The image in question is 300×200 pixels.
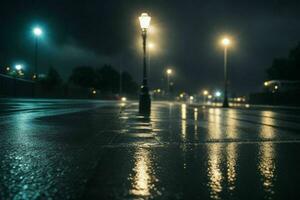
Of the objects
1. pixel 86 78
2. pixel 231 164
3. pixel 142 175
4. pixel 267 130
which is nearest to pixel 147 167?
pixel 142 175

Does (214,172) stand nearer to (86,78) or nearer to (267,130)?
(267,130)

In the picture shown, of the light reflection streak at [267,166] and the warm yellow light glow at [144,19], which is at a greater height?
the warm yellow light glow at [144,19]

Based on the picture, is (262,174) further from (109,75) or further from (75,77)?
(109,75)

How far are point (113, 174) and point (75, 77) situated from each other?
13446 cm

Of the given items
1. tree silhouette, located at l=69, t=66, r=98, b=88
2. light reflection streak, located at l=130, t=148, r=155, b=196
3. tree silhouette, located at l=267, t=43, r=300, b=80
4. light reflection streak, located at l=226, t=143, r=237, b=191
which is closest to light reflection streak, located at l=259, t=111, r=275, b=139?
light reflection streak, located at l=226, t=143, r=237, b=191

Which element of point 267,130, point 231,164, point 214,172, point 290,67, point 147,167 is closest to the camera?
point 214,172

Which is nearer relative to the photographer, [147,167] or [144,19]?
[147,167]

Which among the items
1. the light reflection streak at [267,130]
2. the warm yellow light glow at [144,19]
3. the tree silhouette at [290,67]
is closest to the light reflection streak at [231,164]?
the light reflection streak at [267,130]

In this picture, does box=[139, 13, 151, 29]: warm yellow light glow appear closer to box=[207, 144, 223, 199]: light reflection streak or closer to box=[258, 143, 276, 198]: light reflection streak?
box=[258, 143, 276, 198]: light reflection streak

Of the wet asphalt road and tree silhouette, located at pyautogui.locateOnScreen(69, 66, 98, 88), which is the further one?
tree silhouette, located at pyautogui.locateOnScreen(69, 66, 98, 88)

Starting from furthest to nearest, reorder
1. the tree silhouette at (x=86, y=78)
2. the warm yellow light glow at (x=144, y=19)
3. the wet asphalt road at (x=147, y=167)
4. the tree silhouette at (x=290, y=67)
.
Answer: the tree silhouette at (x=86, y=78) → the tree silhouette at (x=290, y=67) → the warm yellow light glow at (x=144, y=19) → the wet asphalt road at (x=147, y=167)

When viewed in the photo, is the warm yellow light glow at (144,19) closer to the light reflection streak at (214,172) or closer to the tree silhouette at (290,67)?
the light reflection streak at (214,172)

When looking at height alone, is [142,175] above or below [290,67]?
below

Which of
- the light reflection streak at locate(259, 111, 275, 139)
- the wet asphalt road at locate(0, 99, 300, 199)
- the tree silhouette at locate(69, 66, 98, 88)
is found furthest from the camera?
the tree silhouette at locate(69, 66, 98, 88)
